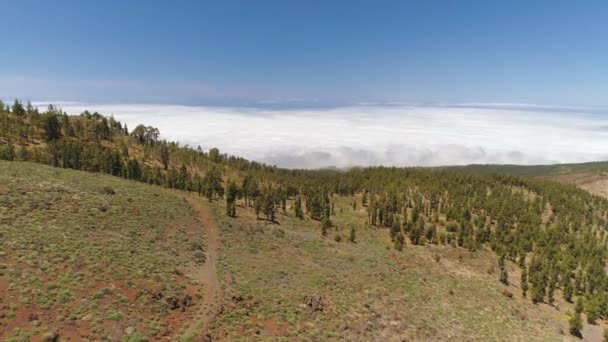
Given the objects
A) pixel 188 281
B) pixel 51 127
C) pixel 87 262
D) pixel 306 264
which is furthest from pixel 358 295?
pixel 51 127

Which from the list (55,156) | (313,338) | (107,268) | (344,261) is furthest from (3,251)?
(55,156)

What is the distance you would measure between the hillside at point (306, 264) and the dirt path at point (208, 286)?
0.17 meters

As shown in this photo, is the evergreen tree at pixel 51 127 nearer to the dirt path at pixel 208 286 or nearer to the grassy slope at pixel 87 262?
the grassy slope at pixel 87 262

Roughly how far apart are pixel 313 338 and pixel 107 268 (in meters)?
21.8

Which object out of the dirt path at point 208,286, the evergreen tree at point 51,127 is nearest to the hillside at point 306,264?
the dirt path at point 208,286

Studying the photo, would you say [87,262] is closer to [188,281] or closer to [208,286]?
[188,281]

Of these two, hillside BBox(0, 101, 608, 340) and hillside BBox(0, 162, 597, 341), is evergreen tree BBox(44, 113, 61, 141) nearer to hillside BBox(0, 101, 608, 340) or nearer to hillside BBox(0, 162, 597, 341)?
hillside BBox(0, 101, 608, 340)

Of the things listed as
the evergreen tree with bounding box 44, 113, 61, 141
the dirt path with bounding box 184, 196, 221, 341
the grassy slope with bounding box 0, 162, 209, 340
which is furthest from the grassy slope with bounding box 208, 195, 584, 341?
the evergreen tree with bounding box 44, 113, 61, 141

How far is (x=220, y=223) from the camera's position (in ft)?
206

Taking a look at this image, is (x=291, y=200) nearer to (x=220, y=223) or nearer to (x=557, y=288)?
(x=220, y=223)

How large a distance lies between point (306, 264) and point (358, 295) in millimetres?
11456

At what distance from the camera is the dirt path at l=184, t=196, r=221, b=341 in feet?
90.4

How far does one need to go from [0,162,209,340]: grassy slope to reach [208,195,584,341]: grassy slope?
6.45m

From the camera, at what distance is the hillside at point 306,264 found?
31.4 metres
